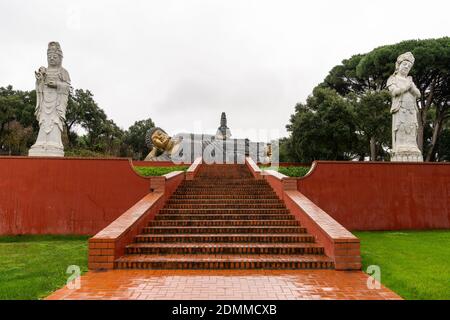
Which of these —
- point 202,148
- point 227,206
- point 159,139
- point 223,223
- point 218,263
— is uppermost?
point 159,139

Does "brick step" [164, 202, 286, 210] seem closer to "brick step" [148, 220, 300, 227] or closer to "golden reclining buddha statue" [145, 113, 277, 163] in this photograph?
"brick step" [148, 220, 300, 227]

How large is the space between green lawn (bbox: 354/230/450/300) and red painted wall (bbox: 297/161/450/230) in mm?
636

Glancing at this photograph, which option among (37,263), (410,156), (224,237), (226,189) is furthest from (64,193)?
(410,156)

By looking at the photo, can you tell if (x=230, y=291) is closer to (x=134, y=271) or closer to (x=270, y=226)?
(x=134, y=271)

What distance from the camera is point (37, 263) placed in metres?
5.96

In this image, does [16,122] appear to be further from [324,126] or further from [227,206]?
[227,206]

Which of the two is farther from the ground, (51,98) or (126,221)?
(51,98)

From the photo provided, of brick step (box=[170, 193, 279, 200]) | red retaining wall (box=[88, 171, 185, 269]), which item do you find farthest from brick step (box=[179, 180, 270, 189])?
red retaining wall (box=[88, 171, 185, 269])

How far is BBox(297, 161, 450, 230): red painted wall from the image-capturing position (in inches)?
379

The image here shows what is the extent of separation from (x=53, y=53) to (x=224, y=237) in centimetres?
795

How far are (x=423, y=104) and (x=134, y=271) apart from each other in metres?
25.0

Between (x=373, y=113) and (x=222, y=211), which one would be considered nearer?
(x=222, y=211)
